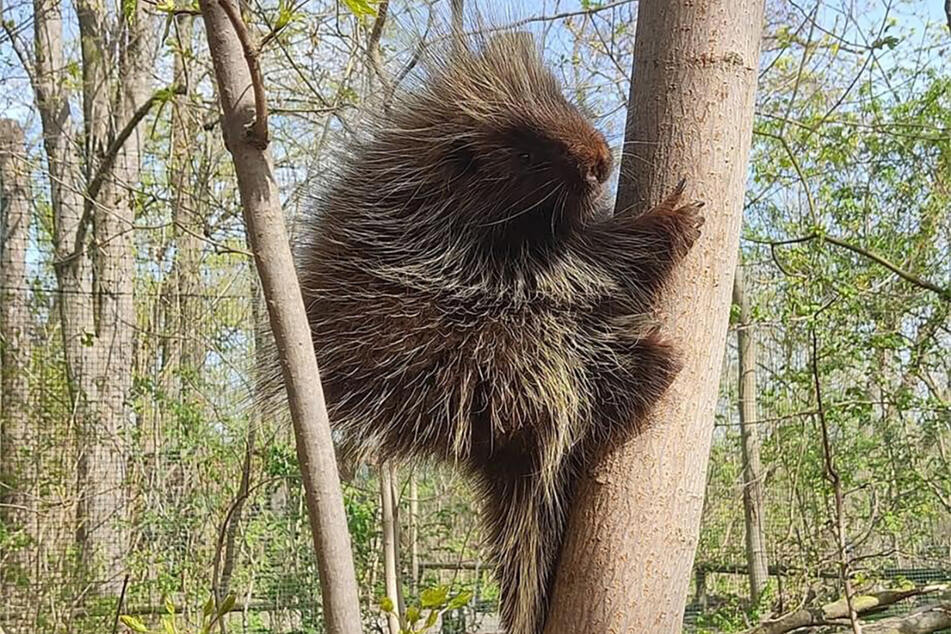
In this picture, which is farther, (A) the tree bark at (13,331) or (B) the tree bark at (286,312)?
(A) the tree bark at (13,331)

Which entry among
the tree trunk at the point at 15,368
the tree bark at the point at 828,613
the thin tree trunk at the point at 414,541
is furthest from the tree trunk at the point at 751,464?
the tree trunk at the point at 15,368

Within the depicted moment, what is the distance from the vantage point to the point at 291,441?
332 cm

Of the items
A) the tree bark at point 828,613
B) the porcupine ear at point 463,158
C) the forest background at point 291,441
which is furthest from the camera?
the forest background at point 291,441

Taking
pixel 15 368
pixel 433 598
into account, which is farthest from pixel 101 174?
pixel 433 598

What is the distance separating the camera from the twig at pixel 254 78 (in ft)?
2.15

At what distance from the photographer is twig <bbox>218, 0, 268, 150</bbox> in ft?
2.15

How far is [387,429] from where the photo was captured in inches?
45.2

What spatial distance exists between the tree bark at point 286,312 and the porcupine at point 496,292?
0.36m

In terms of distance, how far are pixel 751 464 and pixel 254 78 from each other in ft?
12.2

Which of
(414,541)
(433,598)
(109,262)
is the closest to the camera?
(433,598)

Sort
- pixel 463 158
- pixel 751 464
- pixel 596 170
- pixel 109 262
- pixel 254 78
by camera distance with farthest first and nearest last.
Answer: pixel 109 262
pixel 751 464
pixel 463 158
pixel 596 170
pixel 254 78

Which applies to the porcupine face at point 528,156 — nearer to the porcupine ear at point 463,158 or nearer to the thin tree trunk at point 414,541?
the porcupine ear at point 463,158

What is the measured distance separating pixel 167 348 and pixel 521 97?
329 centimetres

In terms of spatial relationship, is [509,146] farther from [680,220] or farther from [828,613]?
[828,613]
